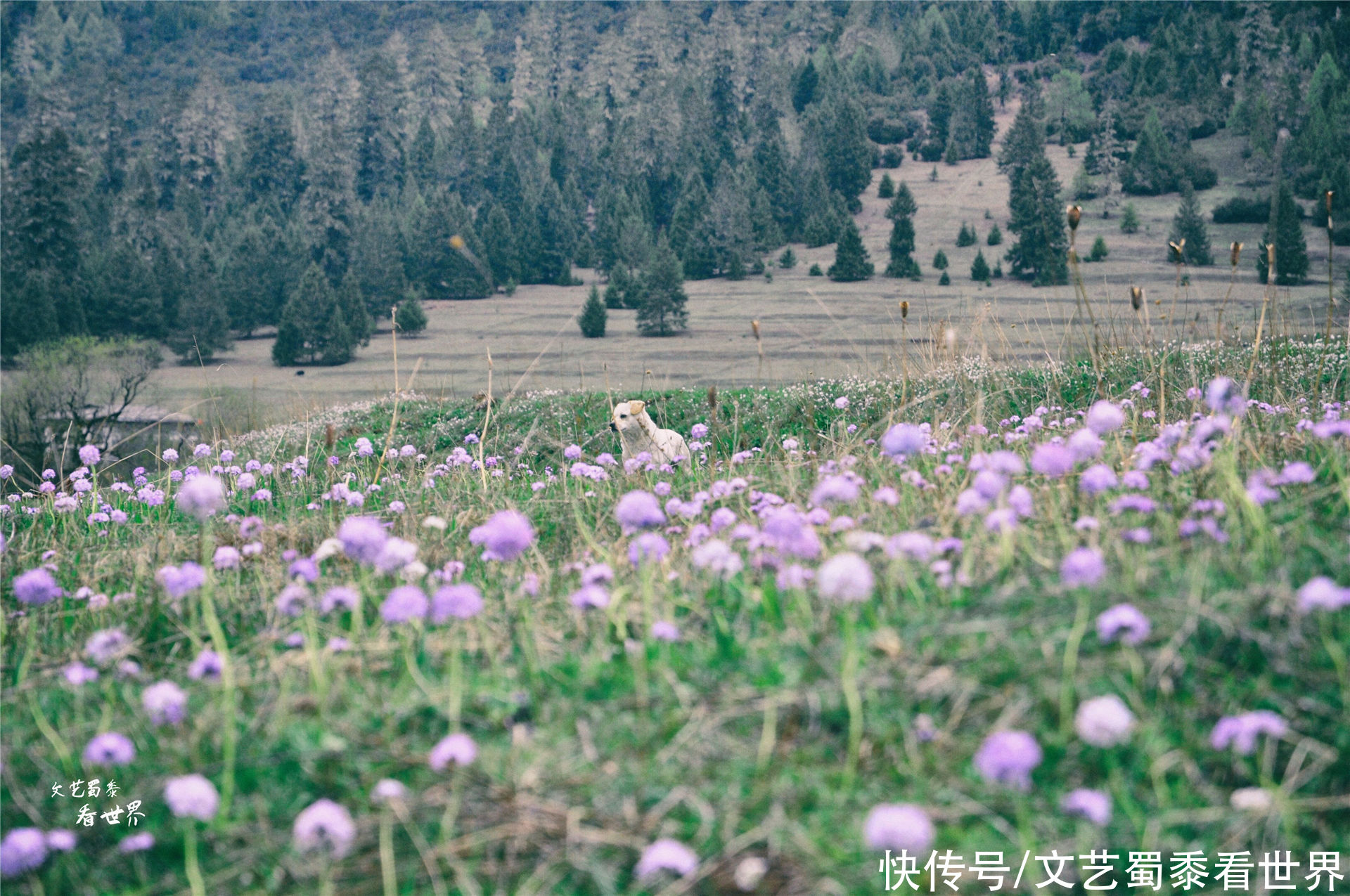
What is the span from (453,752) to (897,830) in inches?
28.3

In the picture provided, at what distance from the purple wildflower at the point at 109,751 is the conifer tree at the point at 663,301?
3106 centimetres

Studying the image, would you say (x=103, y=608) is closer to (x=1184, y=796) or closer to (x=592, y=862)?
(x=592, y=862)

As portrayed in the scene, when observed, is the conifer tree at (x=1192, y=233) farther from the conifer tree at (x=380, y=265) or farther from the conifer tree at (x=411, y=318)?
the conifer tree at (x=380, y=265)

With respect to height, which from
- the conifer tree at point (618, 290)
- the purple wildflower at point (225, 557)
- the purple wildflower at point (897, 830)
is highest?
the conifer tree at point (618, 290)

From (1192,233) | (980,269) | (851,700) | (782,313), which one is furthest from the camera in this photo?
(980,269)

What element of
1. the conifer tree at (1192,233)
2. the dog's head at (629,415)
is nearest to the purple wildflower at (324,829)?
the dog's head at (629,415)

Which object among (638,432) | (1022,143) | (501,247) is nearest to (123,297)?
(501,247)

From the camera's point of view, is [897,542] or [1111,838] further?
[897,542]

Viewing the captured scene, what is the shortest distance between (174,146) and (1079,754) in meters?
70.7

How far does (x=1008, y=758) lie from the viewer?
4.43 ft

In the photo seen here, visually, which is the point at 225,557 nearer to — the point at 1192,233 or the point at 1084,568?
the point at 1084,568

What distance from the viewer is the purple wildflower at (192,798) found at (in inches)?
57.5

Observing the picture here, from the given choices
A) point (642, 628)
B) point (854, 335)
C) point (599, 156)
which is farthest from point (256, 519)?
point (599, 156)

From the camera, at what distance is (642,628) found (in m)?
2.02
